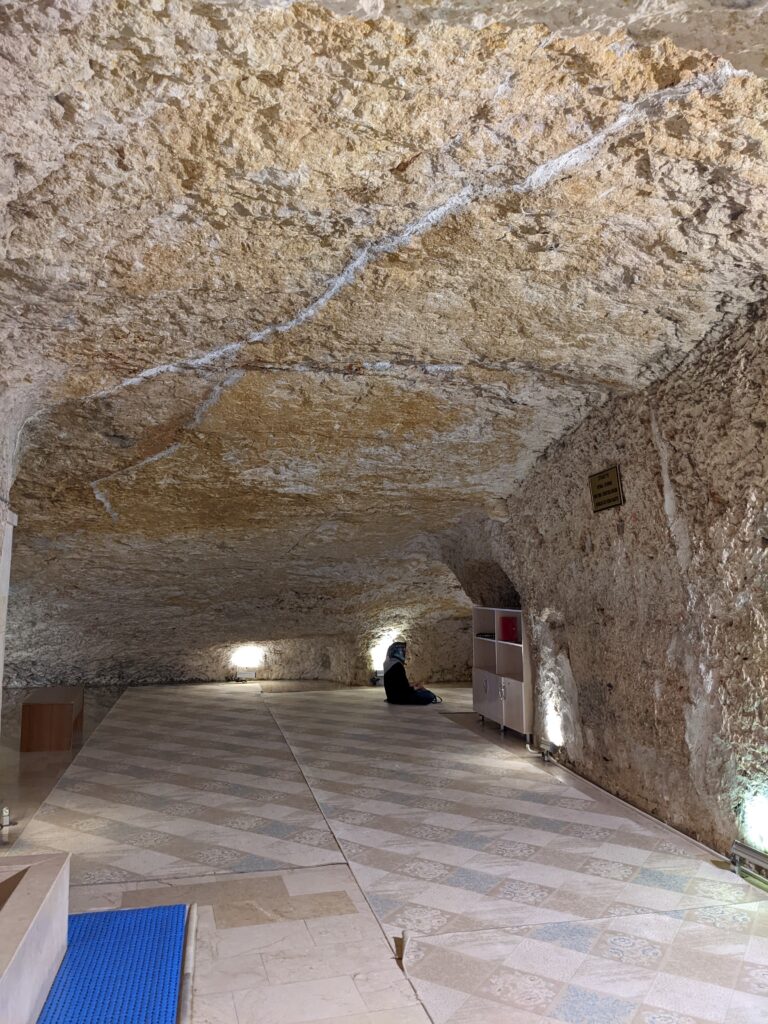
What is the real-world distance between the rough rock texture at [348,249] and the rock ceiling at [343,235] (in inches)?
0.4

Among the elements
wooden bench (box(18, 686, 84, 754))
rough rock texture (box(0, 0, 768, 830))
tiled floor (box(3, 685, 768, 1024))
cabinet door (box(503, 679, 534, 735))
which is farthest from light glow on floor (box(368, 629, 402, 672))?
wooden bench (box(18, 686, 84, 754))

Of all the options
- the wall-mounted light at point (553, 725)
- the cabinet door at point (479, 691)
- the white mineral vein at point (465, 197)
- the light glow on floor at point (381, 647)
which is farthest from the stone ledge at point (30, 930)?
the light glow on floor at point (381, 647)

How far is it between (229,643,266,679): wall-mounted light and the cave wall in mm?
6664

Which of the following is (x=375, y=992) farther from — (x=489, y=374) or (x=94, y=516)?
(x=94, y=516)

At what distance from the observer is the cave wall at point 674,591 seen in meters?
3.20

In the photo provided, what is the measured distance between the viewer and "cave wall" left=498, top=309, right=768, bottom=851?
3.20 metres

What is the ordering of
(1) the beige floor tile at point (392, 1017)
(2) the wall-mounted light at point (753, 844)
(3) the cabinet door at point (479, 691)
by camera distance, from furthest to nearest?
(3) the cabinet door at point (479, 691) → (2) the wall-mounted light at point (753, 844) → (1) the beige floor tile at point (392, 1017)

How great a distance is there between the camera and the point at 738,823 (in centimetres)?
329

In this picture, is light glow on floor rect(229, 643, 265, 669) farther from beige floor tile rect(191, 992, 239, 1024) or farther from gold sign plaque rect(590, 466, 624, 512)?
beige floor tile rect(191, 992, 239, 1024)

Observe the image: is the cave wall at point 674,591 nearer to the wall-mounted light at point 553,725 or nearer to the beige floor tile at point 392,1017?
the wall-mounted light at point 553,725

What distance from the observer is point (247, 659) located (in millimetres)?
11016

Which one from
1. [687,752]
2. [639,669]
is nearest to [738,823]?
[687,752]

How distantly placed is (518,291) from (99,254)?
161 centimetres

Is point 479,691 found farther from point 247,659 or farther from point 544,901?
point 247,659
